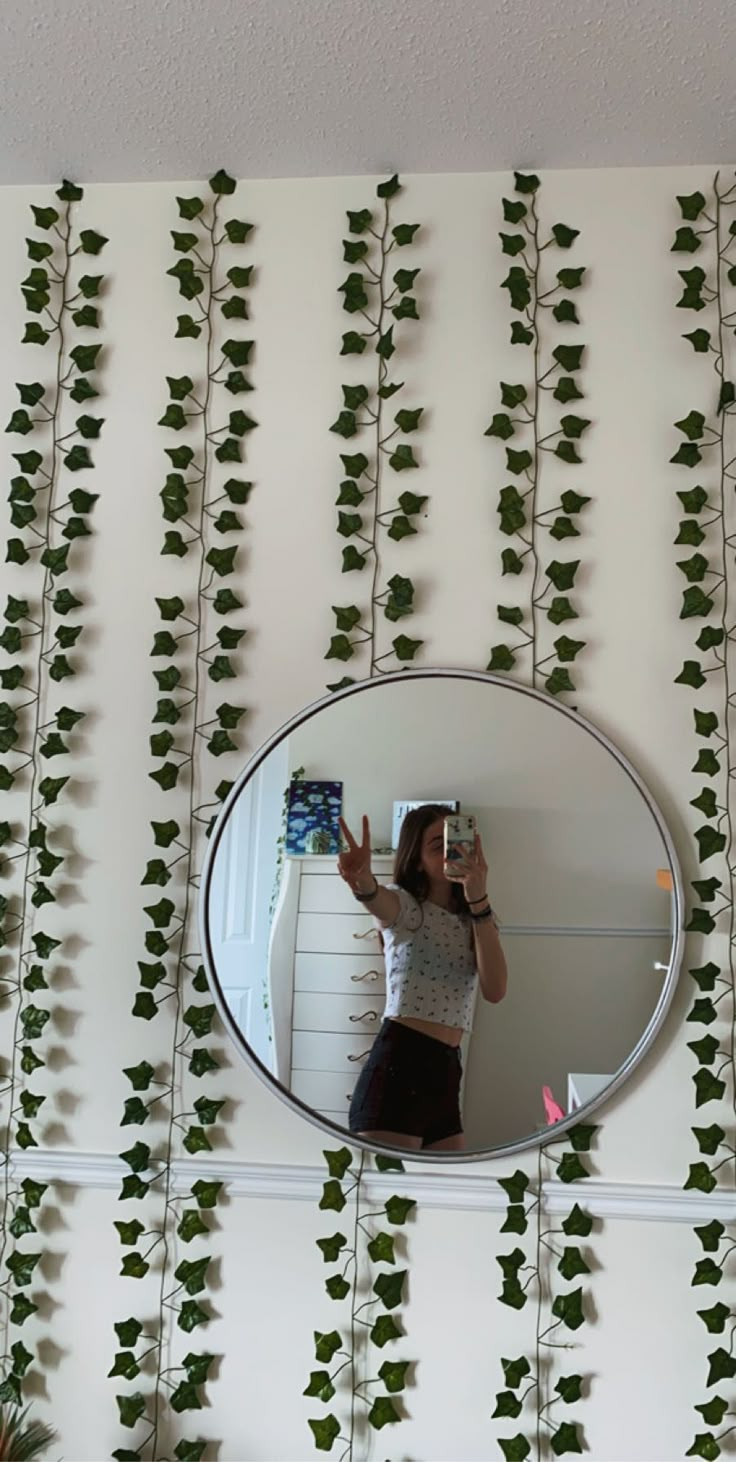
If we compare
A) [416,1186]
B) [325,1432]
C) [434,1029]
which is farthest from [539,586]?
[325,1432]

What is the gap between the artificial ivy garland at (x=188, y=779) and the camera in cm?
170

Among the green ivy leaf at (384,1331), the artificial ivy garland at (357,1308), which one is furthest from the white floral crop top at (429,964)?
the green ivy leaf at (384,1331)

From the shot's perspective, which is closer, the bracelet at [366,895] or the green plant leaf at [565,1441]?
the green plant leaf at [565,1441]

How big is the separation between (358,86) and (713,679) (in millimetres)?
1077

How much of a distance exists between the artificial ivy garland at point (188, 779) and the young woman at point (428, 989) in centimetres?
29

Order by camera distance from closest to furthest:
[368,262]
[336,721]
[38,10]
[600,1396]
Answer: [38,10] < [600,1396] < [336,721] < [368,262]

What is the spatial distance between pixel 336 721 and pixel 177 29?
3.41ft

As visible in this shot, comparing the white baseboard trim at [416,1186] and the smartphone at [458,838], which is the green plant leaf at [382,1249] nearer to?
the white baseboard trim at [416,1186]

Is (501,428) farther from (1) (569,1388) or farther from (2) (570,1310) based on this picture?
(1) (569,1388)

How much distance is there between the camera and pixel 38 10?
152cm

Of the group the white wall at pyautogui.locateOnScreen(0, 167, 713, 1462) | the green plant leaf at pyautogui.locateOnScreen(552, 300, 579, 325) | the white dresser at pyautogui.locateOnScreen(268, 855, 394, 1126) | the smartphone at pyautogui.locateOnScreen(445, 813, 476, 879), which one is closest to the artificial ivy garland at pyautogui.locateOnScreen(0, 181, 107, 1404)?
the white wall at pyautogui.locateOnScreen(0, 167, 713, 1462)

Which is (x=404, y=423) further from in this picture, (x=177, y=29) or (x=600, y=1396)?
(x=600, y=1396)

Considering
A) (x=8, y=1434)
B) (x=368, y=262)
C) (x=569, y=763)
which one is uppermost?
(x=368, y=262)

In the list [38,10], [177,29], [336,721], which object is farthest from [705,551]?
[38,10]
